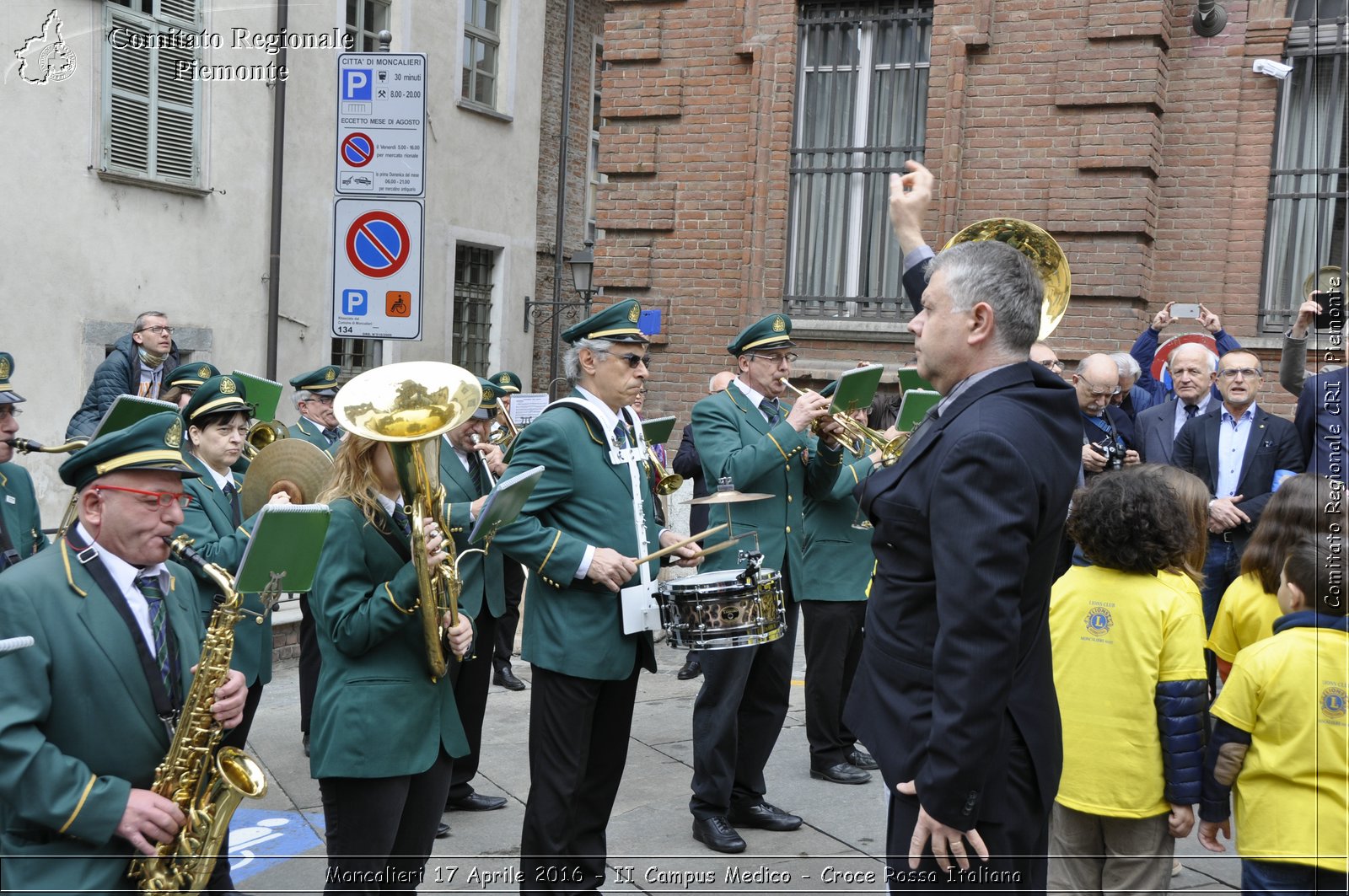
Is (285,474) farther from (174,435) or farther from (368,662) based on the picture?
(174,435)

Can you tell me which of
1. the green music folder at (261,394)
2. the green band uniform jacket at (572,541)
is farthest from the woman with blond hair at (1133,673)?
the green music folder at (261,394)

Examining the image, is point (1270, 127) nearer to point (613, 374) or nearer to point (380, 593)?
point (613, 374)

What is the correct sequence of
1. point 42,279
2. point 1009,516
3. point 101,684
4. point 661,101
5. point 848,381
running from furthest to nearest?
point 42,279, point 661,101, point 848,381, point 101,684, point 1009,516

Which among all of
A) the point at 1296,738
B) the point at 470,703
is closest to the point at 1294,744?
the point at 1296,738

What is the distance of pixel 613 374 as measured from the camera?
15.5 feet

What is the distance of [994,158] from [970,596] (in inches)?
325

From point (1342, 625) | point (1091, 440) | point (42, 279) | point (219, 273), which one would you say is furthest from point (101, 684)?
point (219, 273)

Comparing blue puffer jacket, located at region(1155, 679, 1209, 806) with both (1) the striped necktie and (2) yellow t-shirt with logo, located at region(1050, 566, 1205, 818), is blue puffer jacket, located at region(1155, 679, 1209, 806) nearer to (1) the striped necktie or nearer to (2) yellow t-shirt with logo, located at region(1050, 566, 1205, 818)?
(2) yellow t-shirt with logo, located at region(1050, 566, 1205, 818)

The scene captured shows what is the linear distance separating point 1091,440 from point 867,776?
7.89ft

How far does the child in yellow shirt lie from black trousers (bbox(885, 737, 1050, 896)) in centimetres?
96

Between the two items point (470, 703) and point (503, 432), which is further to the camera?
point (503, 432)

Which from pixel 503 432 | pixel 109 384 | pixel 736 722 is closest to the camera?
pixel 736 722

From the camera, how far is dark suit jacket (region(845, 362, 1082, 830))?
104 inches

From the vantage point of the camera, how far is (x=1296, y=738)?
341 centimetres
